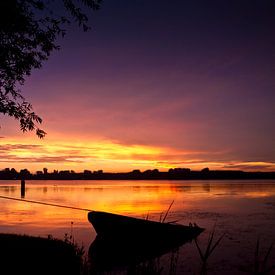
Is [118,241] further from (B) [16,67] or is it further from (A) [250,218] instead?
(A) [250,218]

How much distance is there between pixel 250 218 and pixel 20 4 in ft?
99.3

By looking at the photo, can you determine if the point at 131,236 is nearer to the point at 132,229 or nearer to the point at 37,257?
the point at 132,229

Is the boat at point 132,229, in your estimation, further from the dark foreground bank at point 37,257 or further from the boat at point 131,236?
the dark foreground bank at point 37,257

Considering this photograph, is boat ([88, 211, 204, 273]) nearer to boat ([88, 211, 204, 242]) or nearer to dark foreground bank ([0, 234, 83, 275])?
boat ([88, 211, 204, 242])

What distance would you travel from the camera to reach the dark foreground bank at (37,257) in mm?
11062

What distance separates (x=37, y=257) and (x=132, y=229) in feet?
34.5

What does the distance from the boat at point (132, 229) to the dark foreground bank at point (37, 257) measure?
8.30 m

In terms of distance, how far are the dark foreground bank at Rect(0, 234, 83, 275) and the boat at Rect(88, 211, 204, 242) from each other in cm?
830

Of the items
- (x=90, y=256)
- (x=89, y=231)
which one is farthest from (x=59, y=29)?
(x=89, y=231)

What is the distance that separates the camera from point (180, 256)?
63.4ft

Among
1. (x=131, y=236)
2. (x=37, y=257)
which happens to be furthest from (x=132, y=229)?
(x=37, y=257)

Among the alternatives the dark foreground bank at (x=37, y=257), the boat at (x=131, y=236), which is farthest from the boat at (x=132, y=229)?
the dark foreground bank at (x=37, y=257)

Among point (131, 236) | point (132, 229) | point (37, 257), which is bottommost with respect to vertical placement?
point (131, 236)

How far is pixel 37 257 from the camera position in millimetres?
11992
